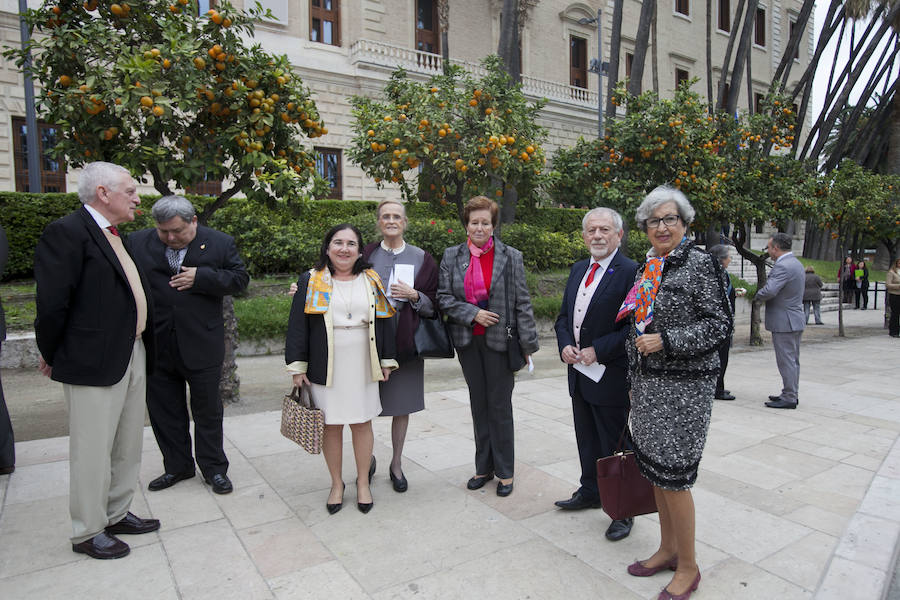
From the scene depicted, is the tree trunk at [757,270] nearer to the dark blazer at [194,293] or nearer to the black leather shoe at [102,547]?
the dark blazer at [194,293]

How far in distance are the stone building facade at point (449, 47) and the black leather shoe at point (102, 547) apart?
10.9m

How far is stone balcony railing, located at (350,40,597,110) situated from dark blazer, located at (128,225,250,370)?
14.0 metres

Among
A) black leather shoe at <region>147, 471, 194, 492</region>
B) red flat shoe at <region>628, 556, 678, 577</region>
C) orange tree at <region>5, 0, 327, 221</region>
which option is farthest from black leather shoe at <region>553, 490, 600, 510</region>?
orange tree at <region>5, 0, 327, 221</region>

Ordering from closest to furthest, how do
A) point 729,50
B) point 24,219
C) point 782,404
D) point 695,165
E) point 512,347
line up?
point 512,347 → point 782,404 → point 695,165 → point 24,219 → point 729,50

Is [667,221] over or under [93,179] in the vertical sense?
under

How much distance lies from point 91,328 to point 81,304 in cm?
13

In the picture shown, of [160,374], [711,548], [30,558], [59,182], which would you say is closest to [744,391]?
[711,548]

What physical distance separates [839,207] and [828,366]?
5.25 meters

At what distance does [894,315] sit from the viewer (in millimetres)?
13359

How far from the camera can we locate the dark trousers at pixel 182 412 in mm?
3889

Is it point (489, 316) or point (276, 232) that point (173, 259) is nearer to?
point (489, 316)

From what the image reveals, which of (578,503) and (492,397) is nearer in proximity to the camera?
(578,503)

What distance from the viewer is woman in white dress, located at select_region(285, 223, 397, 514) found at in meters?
3.54

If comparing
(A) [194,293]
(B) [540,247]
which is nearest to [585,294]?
(A) [194,293]
